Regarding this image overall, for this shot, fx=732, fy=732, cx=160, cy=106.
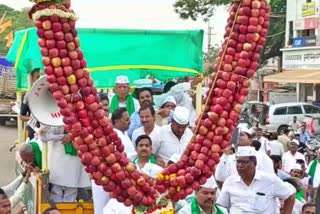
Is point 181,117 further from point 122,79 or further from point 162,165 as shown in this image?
point 122,79

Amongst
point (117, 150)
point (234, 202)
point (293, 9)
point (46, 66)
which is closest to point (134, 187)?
point (117, 150)

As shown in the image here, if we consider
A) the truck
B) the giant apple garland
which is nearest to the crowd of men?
the giant apple garland

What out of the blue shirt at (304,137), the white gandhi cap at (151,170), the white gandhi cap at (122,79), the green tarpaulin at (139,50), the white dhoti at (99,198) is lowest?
the blue shirt at (304,137)

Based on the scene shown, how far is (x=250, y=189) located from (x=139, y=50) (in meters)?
2.29

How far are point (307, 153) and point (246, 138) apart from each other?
1114cm

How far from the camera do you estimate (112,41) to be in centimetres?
775

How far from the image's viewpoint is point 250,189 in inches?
244

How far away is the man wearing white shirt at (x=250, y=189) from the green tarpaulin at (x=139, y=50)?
1.70m

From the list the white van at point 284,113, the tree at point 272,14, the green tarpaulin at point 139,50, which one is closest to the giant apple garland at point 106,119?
the green tarpaulin at point 139,50

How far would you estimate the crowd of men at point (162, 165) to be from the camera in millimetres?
6047

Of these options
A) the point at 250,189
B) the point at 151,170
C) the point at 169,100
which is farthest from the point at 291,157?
the point at 151,170

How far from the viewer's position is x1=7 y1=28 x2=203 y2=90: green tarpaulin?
7.55 metres

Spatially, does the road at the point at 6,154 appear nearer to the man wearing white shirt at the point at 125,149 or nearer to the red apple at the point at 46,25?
the man wearing white shirt at the point at 125,149

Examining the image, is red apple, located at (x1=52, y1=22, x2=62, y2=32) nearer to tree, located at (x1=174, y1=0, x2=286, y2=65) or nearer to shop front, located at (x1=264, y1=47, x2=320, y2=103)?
shop front, located at (x1=264, y1=47, x2=320, y2=103)
